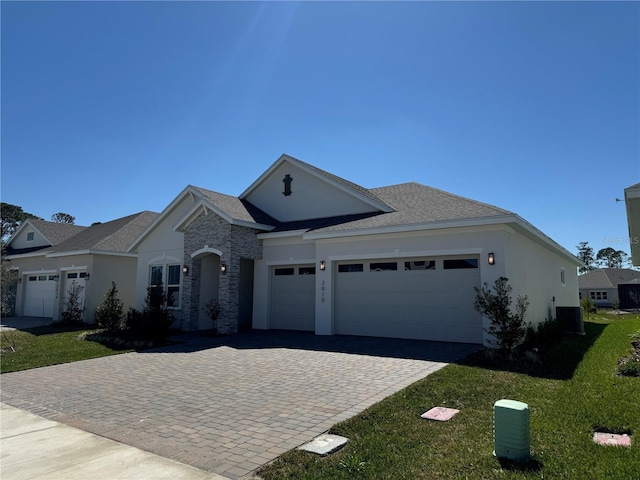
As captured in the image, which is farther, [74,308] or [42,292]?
[42,292]

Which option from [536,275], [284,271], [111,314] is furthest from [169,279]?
[536,275]

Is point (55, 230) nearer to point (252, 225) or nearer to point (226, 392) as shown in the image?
point (252, 225)

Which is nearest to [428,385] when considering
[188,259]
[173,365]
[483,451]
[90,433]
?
[483,451]

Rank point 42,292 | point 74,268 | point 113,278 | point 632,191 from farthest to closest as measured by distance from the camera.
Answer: point 42,292, point 74,268, point 113,278, point 632,191

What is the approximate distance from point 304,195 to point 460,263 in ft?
26.5

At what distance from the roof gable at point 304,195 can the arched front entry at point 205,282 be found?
359cm

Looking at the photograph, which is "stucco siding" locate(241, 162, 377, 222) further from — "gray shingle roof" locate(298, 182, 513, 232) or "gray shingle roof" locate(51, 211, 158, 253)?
"gray shingle roof" locate(51, 211, 158, 253)

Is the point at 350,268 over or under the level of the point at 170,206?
under

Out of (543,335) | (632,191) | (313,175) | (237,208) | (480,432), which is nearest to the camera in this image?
(480,432)

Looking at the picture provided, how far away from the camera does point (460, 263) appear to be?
12.3m

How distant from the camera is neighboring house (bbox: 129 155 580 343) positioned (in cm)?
1220

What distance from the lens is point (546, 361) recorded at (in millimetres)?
9969

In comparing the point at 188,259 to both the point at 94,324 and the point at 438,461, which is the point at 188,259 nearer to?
the point at 94,324

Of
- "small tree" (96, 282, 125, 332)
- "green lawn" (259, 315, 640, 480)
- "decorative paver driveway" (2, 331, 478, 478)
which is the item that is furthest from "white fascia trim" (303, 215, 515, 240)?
"small tree" (96, 282, 125, 332)
